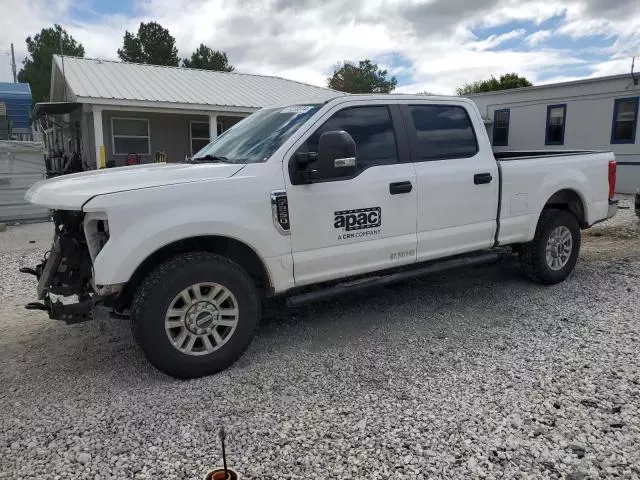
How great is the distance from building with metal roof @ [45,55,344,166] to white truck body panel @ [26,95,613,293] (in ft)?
38.1

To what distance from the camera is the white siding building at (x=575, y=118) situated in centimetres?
1638

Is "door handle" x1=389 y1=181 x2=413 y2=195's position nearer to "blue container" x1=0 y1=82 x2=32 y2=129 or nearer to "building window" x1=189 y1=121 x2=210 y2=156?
"building window" x1=189 y1=121 x2=210 y2=156

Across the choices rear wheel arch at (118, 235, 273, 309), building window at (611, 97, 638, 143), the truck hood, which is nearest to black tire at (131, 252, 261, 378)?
rear wheel arch at (118, 235, 273, 309)

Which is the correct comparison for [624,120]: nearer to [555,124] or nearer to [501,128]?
[555,124]

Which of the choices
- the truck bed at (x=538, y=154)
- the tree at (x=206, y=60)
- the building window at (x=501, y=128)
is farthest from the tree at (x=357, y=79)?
the truck bed at (x=538, y=154)

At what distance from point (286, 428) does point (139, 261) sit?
139 cm

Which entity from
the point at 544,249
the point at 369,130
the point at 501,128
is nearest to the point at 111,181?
the point at 369,130

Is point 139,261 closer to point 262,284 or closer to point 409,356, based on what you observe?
point 262,284

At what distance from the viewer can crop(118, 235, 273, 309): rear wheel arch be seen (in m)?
3.62

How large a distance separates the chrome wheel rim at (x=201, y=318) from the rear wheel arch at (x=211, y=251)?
0.33 meters

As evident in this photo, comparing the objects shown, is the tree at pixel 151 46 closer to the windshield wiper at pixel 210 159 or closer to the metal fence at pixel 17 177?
the metal fence at pixel 17 177

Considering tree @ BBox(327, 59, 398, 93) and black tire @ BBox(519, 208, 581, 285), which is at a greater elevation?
tree @ BBox(327, 59, 398, 93)

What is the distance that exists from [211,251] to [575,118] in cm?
1734

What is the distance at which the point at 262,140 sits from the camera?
4223 mm
